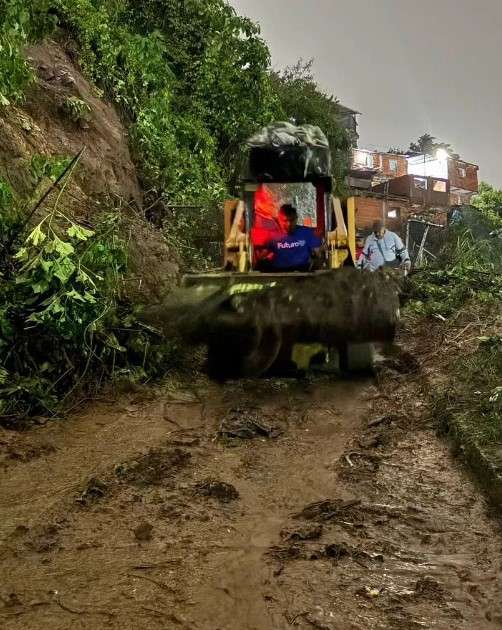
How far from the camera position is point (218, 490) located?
148 inches

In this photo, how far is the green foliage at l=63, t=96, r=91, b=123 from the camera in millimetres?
9336

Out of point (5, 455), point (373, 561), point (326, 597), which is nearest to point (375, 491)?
point (373, 561)

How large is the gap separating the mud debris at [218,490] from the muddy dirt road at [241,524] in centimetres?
1

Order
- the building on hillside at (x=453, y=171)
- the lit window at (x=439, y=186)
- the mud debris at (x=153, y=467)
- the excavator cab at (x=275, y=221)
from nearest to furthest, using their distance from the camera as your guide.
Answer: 1. the mud debris at (x=153, y=467)
2. the excavator cab at (x=275, y=221)
3. the lit window at (x=439, y=186)
4. the building on hillside at (x=453, y=171)

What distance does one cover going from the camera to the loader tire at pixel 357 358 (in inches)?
237

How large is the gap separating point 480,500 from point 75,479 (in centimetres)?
269

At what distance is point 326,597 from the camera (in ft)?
8.43

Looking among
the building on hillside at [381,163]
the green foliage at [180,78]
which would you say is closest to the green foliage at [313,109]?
the green foliage at [180,78]

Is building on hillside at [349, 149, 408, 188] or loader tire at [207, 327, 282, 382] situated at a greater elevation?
building on hillside at [349, 149, 408, 188]

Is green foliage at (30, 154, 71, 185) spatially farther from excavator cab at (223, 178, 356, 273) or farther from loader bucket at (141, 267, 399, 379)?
excavator cab at (223, 178, 356, 273)

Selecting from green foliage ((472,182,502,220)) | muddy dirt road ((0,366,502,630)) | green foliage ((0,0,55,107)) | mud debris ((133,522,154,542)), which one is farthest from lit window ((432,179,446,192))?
mud debris ((133,522,154,542))

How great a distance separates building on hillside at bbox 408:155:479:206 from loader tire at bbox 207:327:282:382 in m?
47.5

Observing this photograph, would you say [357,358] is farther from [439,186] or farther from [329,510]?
[439,186]

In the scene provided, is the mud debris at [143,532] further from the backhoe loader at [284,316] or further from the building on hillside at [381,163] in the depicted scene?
the building on hillside at [381,163]
